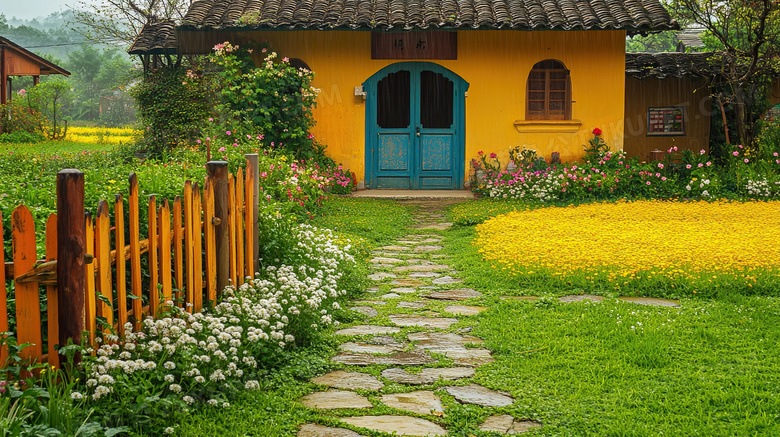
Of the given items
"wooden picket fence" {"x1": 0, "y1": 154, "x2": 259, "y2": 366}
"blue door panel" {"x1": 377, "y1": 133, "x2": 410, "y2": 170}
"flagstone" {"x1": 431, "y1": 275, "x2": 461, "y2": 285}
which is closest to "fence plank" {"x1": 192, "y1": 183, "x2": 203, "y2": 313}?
"wooden picket fence" {"x1": 0, "y1": 154, "x2": 259, "y2": 366}

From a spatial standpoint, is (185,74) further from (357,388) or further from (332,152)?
(357,388)

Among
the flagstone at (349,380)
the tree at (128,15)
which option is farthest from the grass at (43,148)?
the flagstone at (349,380)

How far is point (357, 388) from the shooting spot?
12.8ft

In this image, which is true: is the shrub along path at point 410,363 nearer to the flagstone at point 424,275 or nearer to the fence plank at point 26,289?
Answer: the flagstone at point 424,275

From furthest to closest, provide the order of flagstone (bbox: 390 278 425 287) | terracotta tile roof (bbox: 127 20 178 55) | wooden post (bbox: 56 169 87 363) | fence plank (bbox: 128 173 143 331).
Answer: terracotta tile roof (bbox: 127 20 178 55), flagstone (bbox: 390 278 425 287), fence plank (bbox: 128 173 143 331), wooden post (bbox: 56 169 87 363)

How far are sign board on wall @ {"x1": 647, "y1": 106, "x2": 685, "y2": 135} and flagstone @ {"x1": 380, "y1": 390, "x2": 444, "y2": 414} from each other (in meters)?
16.2

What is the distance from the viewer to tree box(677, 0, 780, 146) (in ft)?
44.5

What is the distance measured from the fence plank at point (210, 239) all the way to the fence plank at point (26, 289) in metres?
1.41

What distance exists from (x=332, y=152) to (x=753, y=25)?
8580mm

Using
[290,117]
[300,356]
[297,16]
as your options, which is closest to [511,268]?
[300,356]

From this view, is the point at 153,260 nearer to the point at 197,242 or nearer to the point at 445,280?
the point at 197,242

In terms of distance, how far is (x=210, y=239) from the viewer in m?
4.61

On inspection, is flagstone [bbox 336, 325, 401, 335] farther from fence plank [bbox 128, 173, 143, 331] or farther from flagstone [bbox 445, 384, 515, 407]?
fence plank [bbox 128, 173, 143, 331]

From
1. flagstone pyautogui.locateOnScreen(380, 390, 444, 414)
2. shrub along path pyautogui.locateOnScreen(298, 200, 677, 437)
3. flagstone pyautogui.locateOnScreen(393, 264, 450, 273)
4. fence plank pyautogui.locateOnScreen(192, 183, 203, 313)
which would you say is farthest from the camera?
flagstone pyautogui.locateOnScreen(393, 264, 450, 273)
